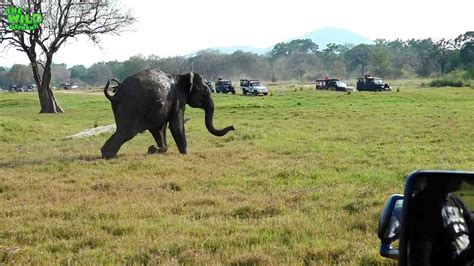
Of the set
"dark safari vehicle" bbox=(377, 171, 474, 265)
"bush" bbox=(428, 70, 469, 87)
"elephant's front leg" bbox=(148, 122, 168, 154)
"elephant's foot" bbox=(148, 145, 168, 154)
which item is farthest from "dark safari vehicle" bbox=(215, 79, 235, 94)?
"dark safari vehicle" bbox=(377, 171, 474, 265)

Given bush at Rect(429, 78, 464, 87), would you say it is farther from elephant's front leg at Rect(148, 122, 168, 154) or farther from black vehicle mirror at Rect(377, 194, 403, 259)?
black vehicle mirror at Rect(377, 194, 403, 259)

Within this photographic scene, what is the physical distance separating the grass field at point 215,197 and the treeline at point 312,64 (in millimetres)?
72197

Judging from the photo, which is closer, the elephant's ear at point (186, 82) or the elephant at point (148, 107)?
the elephant at point (148, 107)

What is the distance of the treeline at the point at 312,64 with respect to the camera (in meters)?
91.2

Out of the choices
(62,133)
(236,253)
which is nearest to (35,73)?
(62,133)

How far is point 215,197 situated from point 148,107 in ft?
17.1

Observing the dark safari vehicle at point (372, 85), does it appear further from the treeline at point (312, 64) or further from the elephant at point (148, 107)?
the elephant at point (148, 107)

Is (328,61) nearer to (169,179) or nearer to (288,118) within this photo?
(288,118)

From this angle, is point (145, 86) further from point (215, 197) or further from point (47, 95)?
point (47, 95)

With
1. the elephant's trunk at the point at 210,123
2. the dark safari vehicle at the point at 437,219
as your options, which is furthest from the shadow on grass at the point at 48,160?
the dark safari vehicle at the point at 437,219

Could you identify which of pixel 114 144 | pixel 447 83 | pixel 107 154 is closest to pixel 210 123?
pixel 114 144
